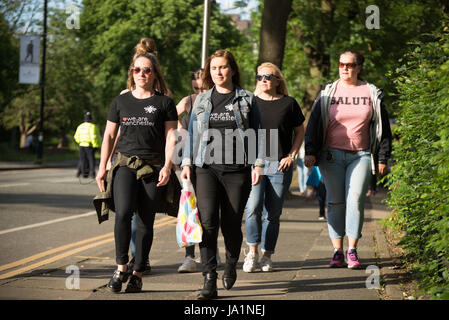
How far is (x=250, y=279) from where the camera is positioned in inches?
253

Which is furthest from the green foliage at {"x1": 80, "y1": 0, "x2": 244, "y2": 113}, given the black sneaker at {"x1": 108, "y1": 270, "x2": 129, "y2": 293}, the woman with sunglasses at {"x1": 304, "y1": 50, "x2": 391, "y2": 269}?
the black sneaker at {"x1": 108, "y1": 270, "x2": 129, "y2": 293}

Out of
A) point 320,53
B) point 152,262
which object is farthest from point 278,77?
point 320,53

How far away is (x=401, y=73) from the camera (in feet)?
23.5

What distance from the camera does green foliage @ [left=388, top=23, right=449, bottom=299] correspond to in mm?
4270

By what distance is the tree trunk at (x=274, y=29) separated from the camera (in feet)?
48.4

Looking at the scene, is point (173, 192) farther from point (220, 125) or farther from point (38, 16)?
point (38, 16)

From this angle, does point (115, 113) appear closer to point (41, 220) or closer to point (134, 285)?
point (134, 285)

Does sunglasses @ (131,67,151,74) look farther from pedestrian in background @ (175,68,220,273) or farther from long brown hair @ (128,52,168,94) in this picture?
pedestrian in background @ (175,68,220,273)

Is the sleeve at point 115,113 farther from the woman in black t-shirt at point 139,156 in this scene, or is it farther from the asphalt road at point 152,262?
the asphalt road at point 152,262

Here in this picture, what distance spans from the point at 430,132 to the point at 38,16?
36.7 metres

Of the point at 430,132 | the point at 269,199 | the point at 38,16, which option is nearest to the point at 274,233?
the point at 269,199

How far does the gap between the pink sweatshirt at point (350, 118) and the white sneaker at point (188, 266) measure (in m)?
1.78

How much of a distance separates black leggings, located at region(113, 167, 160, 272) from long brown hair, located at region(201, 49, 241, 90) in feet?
2.96

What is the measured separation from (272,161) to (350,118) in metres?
0.87
